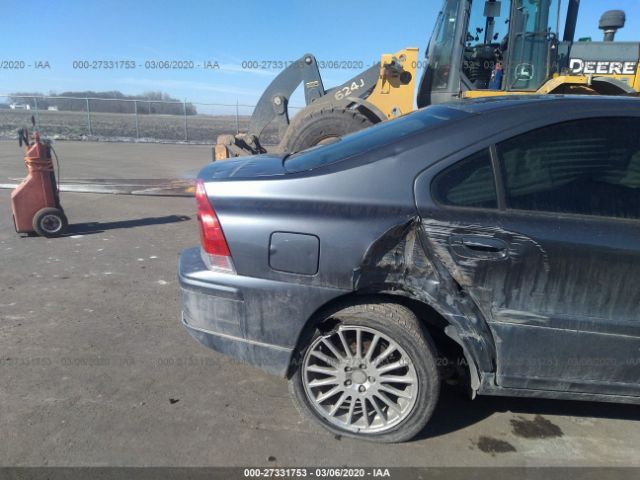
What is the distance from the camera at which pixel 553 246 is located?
2258mm

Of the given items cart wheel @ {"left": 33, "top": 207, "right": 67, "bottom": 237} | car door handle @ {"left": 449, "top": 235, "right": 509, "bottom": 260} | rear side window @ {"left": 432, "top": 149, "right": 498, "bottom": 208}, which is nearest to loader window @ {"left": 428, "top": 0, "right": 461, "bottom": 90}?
Result: rear side window @ {"left": 432, "top": 149, "right": 498, "bottom": 208}

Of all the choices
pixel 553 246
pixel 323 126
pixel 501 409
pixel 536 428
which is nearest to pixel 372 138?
pixel 553 246

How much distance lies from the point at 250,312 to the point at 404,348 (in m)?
0.84

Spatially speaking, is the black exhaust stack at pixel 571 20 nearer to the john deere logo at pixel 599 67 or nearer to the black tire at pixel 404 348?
the john deere logo at pixel 599 67

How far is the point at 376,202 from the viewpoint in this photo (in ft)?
7.68

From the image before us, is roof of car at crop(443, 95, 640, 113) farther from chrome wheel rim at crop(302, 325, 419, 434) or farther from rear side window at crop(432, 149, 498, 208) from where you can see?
chrome wheel rim at crop(302, 325, 419, 434)

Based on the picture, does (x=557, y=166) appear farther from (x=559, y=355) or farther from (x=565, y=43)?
(x=565, y=43)

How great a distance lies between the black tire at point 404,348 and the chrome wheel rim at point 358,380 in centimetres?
3

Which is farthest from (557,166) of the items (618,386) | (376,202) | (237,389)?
(237,389)

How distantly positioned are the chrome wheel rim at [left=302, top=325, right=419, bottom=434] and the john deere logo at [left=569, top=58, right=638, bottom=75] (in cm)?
701

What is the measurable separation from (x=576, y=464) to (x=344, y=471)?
1225 millimetres

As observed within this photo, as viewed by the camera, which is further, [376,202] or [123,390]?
[123,390]

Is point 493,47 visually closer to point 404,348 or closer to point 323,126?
point 323,126

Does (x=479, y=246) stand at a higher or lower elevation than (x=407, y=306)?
higher
